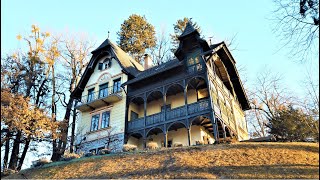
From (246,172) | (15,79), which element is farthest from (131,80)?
(246,172)

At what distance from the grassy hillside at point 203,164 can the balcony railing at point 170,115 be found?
16.5 ft

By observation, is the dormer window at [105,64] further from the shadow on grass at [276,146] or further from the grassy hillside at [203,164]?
the shadow on grass at [276,146]

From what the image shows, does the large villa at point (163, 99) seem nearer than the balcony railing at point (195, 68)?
Yes

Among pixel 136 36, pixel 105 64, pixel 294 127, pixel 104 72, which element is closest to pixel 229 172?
pixel 294 127

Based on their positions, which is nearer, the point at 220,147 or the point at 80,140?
the point at 220,147

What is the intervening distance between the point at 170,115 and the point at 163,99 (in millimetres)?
2025

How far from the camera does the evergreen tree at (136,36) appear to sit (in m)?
42.4

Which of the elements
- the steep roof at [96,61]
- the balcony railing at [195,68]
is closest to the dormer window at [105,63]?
the steep roof at [96,61]

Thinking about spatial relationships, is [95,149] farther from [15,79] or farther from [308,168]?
[308,168]

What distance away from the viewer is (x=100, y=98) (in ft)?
87.4

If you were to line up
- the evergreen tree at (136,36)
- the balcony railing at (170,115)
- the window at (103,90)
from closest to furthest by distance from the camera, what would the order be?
the balcony railing at (170,115)
the window at (103,90)
the evergreen tree at (136,36)

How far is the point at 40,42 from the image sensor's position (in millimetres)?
28938

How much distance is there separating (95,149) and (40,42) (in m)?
12.3

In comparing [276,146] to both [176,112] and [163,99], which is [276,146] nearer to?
[176,112]
